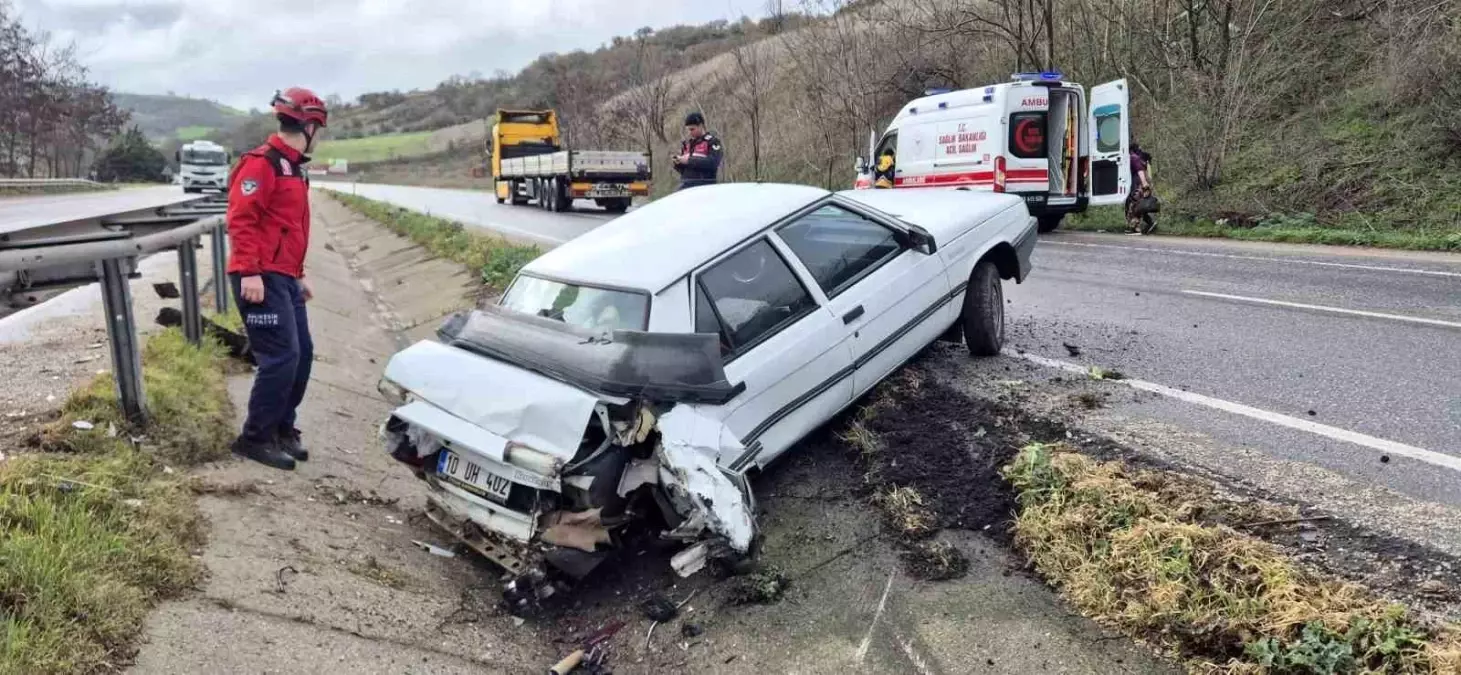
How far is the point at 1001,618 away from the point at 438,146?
3978 inches

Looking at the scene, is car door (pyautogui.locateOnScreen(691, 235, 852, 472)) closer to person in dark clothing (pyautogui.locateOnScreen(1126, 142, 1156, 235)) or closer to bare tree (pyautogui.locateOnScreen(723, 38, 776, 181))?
person in dark clothing (pyautogui.locateOnScreen(1126, 142, 1156, 235))

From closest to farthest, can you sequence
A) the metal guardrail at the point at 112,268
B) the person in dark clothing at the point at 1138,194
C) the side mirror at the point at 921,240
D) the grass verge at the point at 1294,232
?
the metal guardrail at the point at 112,268
the side mirror at the point at 921,240
the grass verge at the point at 1294,232
the person in dark clothing at the point at 1138,194

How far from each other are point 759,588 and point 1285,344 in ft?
14.4

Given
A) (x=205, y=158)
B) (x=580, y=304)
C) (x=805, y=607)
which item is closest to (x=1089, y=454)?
(x=805, y=607)

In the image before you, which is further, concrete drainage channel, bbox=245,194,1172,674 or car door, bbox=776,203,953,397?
car door, bbox=776,203,953,397

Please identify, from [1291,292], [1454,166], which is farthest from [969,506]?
[1454,166]

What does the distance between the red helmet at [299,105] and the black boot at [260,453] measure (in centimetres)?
164

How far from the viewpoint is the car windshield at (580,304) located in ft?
13.9

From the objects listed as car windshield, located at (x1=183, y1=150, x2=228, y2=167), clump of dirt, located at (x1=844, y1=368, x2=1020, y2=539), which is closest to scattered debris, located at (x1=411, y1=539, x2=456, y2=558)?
clump of dirt, located at (x1=844, y1=368, x2=1020, y2=539)

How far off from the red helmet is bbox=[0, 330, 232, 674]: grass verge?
64.1 inches

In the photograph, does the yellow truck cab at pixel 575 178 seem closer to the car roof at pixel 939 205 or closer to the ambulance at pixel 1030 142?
the ambulance at pixel 1030 142

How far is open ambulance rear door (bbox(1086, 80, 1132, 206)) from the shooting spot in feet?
45.4

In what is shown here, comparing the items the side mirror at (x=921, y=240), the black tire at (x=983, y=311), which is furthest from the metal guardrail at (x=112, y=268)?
the black tire at (x=983, y=311)

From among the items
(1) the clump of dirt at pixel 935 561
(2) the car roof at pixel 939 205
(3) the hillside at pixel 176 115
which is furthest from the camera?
(3) the hillside at pixel 176 115
